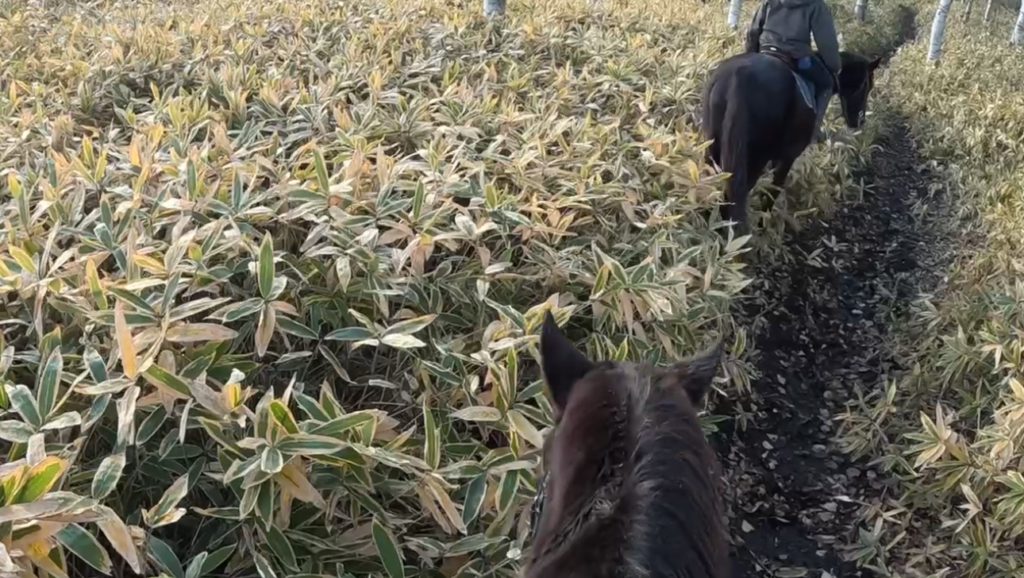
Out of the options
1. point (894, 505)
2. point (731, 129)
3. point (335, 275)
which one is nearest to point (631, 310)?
point (335, 275)

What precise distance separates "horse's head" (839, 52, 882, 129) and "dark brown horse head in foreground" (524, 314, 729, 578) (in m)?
6.41

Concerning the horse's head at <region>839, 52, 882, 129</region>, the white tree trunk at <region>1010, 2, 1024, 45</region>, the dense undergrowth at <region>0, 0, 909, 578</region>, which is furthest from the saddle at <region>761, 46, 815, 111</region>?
the white tree trunk at <region>1010, 2, 1024, 45</region>

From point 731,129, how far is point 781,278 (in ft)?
3.75

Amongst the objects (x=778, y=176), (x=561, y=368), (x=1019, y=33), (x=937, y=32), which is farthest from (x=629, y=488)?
(x=1019, y=33)

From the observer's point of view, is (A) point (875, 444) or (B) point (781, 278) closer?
(A) point (875, 444)

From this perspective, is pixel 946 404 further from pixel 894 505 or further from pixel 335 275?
pixel 335 275

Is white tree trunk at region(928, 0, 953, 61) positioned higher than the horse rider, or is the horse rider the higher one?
the horse rider

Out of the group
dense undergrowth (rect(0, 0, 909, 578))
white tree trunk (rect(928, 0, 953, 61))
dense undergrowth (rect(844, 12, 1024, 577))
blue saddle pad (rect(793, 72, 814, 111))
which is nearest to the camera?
dense undergrowth (rect(0, 0, 909, 578))

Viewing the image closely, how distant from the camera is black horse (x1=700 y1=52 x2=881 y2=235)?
17.2 feet

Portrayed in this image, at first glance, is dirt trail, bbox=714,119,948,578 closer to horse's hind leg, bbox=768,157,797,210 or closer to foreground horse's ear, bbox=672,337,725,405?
horse's hind leg, bbox=768,157,797,210

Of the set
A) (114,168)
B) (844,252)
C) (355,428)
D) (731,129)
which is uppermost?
(114,168)

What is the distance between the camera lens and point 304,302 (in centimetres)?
235

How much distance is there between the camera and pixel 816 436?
421cm

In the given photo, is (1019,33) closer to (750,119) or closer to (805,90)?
(805,90)
